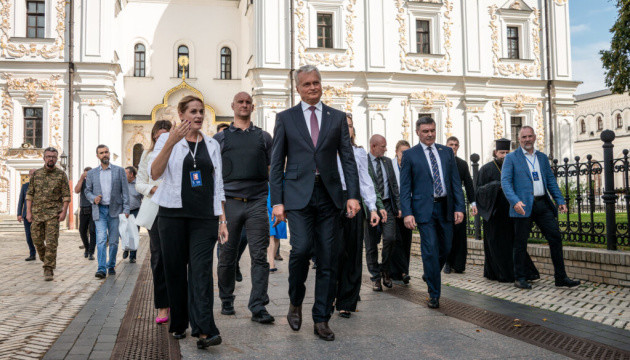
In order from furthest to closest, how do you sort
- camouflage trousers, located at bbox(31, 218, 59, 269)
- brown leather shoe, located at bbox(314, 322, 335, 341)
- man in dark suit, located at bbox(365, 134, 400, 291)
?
camouflage trousers, located at bbox(31, 218, 59, 269), man in dark suit, located at bbox(365, 134, 400, 291), brown leather shoe, located at bbox(314, 322, 335, 341)

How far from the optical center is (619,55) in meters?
21.1

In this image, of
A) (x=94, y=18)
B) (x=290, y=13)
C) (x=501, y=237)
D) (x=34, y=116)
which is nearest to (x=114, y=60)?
(x=94, y=18)

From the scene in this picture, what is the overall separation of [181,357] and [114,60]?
83.9 feet

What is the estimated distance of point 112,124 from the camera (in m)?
26.7

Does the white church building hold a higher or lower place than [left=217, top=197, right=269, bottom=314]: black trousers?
higher

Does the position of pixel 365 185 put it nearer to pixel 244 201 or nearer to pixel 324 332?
pixel 244 201

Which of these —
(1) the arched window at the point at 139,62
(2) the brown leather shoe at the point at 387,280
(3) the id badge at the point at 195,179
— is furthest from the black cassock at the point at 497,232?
(1) the arched window at the point at 139,62

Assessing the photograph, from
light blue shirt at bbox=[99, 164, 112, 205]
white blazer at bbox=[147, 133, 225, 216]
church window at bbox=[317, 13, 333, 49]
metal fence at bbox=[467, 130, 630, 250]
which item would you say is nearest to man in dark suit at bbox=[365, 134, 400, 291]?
metal fence at bbox=[467, 130, 630, 250]

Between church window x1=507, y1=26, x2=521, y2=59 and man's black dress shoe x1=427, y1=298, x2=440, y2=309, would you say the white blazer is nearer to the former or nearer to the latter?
man's black dress shoe x1=427, y1=298, x2=440, y2=309

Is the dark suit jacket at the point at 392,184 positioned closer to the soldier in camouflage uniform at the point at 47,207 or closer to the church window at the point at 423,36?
the soldier in camouflage uniform at the point at 47,207

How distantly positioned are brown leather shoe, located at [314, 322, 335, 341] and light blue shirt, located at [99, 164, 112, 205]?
589 cm

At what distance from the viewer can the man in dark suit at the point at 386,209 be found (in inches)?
284

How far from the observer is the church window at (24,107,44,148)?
25422 millimetres

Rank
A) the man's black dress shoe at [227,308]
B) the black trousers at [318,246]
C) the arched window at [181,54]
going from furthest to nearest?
1. the arched window at [181,54]
2. the man's black dress shoe at [227,308]
3. the black trousers at [318,246]
